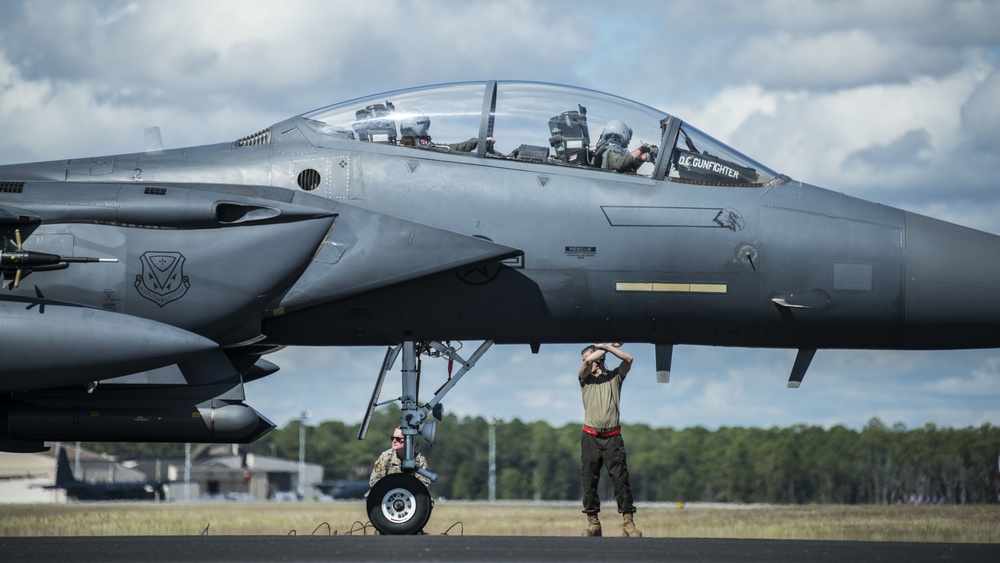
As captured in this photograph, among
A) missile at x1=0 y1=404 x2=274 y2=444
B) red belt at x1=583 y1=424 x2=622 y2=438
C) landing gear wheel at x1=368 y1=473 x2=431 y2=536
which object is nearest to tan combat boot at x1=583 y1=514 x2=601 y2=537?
red belt at x1=583 y1=424 x2=622 y2=438

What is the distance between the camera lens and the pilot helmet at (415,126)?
12328 millimetres

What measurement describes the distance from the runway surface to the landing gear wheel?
0.75 meters

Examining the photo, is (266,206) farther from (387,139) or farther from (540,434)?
(540,434)

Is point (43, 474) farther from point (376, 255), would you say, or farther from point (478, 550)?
point (478, 550)

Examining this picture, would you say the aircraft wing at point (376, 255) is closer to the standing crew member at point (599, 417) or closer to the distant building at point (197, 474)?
the standing crew member at point (599, 417)

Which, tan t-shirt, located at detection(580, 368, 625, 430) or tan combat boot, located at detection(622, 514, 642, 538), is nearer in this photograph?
tan combat boot, located at detection(622, 514, 642, 538)

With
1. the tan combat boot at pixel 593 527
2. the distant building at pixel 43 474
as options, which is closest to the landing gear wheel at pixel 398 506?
the tan combat boot at pixel 593 527

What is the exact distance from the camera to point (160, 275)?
11945 mm

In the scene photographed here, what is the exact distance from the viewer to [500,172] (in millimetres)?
12008

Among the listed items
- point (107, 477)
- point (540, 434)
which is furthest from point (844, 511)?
point (540, 434)

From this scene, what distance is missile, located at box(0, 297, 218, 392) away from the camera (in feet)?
37.0

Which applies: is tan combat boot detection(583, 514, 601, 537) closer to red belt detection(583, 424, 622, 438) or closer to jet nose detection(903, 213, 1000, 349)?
red belt detection(583, 424, 622, 438)

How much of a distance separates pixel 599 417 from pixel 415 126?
365 centimetres

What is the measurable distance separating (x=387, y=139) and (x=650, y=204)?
8.89 feet
